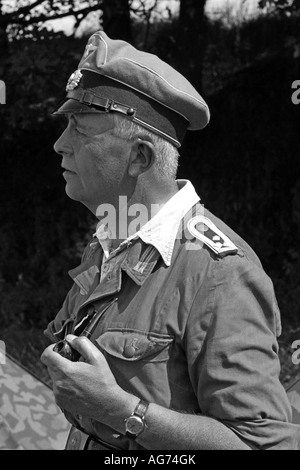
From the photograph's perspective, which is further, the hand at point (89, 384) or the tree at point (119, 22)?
the tree at point (119, 22)

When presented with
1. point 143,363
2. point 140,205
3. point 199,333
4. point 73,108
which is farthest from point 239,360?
point 73,108

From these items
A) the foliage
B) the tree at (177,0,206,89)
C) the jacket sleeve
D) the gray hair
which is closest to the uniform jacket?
the jacket sleeve

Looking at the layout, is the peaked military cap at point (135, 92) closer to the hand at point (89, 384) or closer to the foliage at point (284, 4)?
the hand at point (89, 384)

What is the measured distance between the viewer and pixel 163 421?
167 centimetres

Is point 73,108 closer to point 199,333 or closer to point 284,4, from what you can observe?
point 199,333

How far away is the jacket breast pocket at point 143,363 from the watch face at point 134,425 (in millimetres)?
55

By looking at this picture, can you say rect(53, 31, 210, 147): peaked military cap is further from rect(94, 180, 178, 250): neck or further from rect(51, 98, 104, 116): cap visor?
rect(94, 180, 178, 250): neck

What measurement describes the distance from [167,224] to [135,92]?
1.03 ft

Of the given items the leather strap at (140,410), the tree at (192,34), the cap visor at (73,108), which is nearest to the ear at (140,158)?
the cap visor at (73,108)

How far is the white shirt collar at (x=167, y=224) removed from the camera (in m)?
1.82

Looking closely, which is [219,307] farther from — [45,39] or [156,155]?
[45,39]

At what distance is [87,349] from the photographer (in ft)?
5.57

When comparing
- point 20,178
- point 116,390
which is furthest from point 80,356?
point 20,178
